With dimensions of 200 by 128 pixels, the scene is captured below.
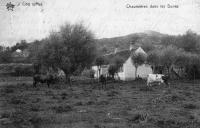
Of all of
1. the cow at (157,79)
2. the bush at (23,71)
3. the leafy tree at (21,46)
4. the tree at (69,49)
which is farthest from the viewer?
the leafy tree at (21,46)

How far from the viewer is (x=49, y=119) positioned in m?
12.6

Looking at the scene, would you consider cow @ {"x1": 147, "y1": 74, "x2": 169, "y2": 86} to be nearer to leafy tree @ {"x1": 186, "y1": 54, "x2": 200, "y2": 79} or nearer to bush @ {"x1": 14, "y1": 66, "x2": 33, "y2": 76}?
leafy tree @ {"x1": 186, "y1": 54, "x2": 200, "y2": 79}

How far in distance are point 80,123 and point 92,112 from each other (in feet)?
10.1

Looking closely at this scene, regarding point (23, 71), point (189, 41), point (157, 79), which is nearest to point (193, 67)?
point (157, 79)

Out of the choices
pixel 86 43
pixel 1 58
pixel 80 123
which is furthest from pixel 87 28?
pixel 1 58

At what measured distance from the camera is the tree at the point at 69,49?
49.0 meters

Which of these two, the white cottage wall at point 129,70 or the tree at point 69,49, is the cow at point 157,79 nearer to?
the tree at point 69,49

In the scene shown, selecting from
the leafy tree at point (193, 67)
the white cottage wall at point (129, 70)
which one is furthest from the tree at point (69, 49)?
the leafy tree at point (193, 67)

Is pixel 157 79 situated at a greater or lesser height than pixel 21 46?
lesser

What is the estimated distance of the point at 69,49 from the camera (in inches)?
1977

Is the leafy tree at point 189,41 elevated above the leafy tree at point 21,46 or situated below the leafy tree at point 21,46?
below

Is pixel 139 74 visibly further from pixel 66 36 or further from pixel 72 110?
pixel 72 110

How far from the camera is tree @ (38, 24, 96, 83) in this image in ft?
161

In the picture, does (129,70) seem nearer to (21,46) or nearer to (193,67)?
(193,67)
